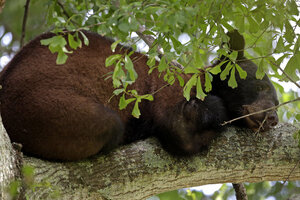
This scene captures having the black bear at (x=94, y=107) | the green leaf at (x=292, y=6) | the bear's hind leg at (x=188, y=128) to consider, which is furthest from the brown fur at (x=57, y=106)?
the green leaf at (x=292, y=6)

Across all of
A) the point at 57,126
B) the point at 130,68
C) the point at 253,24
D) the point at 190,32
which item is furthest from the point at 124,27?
the point at 253,24

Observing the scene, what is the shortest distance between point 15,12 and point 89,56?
8.74ft

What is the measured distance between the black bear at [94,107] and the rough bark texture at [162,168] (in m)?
0.13

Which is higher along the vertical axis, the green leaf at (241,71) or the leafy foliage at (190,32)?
the leafy foliage at (190,32)

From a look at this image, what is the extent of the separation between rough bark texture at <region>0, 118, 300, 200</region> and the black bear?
13cm

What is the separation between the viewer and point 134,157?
14.2 ft

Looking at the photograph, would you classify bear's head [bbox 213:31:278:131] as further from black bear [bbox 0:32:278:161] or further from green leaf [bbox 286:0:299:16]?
green leaf [bbox 286:0:299:16]

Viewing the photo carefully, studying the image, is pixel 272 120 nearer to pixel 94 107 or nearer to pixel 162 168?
pixel 162 168

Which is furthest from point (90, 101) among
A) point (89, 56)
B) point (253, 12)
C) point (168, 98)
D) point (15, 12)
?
point (15, 12)

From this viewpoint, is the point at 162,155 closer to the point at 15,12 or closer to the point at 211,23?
the point at 211,23

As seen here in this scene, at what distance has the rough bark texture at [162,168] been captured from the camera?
156 inches

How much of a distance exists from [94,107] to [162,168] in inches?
36.0

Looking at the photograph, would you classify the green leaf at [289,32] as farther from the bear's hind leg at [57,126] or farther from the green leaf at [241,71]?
the bear's hind leg at [57,126]

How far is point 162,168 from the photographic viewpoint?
4.39 metres
